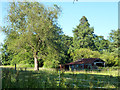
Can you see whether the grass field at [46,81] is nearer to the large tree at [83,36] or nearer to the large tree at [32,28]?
the large tree at [32,28]

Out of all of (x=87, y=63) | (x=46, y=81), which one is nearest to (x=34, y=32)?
(x=46, y=81)

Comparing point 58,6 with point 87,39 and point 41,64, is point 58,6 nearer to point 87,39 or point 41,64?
point 41,64

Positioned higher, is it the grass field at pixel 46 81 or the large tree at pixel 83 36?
the large tree at pixel 83 36

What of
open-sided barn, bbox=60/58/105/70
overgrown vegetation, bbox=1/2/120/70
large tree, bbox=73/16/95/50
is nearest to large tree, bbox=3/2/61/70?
overgrown vegetation, bbox=1/2/120/70

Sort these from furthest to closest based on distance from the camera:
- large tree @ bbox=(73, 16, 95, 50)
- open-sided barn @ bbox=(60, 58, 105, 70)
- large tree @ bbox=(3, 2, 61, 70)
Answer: large tree @ bbox=(73, 16, 95, 50) → open-sided barn @ bbox=(60, 58, 105, 70) → large tree @ bbox=(3, 2, 61, 70)

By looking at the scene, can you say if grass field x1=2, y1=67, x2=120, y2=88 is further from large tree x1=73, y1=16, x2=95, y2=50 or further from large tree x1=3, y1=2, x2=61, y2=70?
large tree x1=73, y1=16, x2=95, y2=50

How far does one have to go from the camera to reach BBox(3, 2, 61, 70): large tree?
28578 millimetres

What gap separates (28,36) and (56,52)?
19.8 feet

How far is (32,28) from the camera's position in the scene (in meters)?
28.4

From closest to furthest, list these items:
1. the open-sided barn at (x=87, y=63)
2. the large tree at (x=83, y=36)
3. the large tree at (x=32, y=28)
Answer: the large tree at (x=32, y=28) → the open-sided barn at (x=87, y=63) → the large tree at (x=83, y=36)

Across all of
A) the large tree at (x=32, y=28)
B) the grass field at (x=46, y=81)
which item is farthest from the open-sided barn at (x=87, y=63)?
the grass field at (x=46, y=81)

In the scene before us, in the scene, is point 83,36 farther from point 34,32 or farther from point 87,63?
point 34,32

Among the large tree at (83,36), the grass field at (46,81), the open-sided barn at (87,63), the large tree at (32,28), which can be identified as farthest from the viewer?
the large tree at (83,36)

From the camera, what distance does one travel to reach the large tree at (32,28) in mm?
28578
